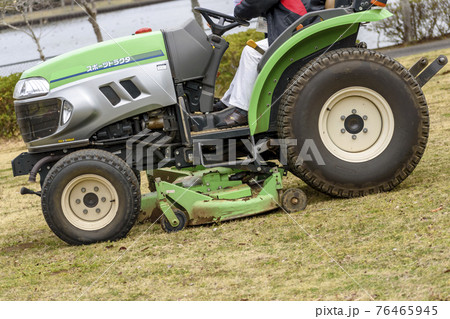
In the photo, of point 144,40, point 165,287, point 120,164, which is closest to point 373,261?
point 165,287

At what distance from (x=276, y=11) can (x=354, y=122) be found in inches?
41.7

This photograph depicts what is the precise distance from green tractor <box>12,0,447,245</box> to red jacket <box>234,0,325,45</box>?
0.12 metres

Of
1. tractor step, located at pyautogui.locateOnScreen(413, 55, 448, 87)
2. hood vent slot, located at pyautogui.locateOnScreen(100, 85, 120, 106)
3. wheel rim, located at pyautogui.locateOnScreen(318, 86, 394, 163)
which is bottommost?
wheel rim, located at pyautogui.locateOnScreen(318, 86, 394, 163)

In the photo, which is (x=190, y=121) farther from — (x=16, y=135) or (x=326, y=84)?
(x=16, y=135)

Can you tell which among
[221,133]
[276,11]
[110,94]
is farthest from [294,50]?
[110,94]

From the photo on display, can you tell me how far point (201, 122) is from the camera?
18.9 ft

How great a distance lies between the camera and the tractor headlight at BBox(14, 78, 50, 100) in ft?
18.2

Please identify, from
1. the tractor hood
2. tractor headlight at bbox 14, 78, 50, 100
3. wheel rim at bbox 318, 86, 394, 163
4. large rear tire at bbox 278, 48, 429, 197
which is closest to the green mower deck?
large rear tire at bbox 278, 48, 429, 197

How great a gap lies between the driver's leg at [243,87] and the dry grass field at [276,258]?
0.79 metres

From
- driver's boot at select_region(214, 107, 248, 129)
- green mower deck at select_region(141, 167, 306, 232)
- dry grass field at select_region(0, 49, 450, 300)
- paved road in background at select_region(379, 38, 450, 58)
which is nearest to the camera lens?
dry grass field at select_region(0, 49, 450, 300)

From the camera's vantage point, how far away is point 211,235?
5.40 meters

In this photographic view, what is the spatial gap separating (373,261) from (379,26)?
13.1 metres

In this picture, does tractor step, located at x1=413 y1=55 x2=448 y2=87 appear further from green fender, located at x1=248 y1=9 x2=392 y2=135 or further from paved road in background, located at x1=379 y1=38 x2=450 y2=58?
paved road in background, located at x1=379 y1=38 x2=450 y2=58

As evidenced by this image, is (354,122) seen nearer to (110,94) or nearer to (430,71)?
(430,71)
